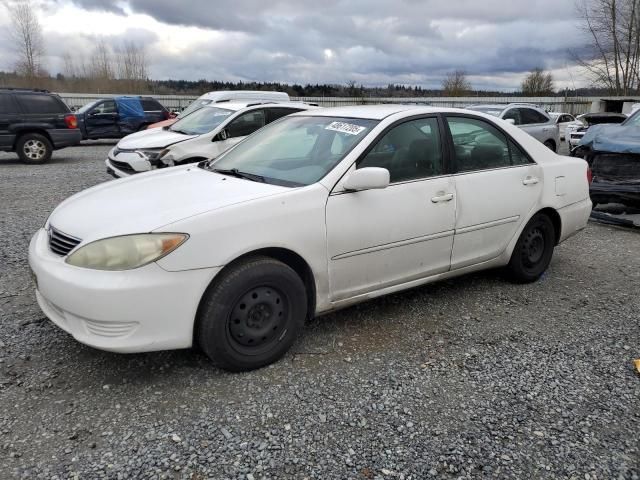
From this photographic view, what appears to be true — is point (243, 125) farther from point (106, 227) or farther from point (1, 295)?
point (106, 227)

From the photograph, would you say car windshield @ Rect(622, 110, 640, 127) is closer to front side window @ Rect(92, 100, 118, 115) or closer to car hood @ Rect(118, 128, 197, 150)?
car hood @ Rect(118, 128, 197, 150)

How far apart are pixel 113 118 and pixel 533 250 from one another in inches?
628

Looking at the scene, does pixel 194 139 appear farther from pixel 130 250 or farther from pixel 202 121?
pixel 130 250

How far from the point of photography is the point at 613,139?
711 cm

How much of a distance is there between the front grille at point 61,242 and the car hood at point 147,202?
29 mm

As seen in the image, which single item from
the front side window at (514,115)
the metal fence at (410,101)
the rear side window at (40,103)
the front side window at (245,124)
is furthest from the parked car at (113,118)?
the front side window at (514,115)

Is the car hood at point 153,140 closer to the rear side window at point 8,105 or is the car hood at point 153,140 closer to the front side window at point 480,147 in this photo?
the rear side window at point 8,105

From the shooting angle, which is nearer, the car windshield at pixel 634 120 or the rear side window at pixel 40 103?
the car windshield at pixel 634 120

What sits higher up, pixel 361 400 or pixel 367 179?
pixel 367 179

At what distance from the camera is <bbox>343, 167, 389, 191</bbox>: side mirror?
3.21 meters

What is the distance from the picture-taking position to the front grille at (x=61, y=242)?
9.51ft

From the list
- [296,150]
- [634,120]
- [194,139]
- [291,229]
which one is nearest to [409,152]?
[296,150]

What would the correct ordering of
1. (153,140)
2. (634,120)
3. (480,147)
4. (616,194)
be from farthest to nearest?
1. (153,140)
2. (634,120)
3. (616,194)
4. (480,147)

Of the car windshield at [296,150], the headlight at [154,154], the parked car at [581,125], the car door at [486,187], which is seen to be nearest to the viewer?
the car windshield at [296,150]
